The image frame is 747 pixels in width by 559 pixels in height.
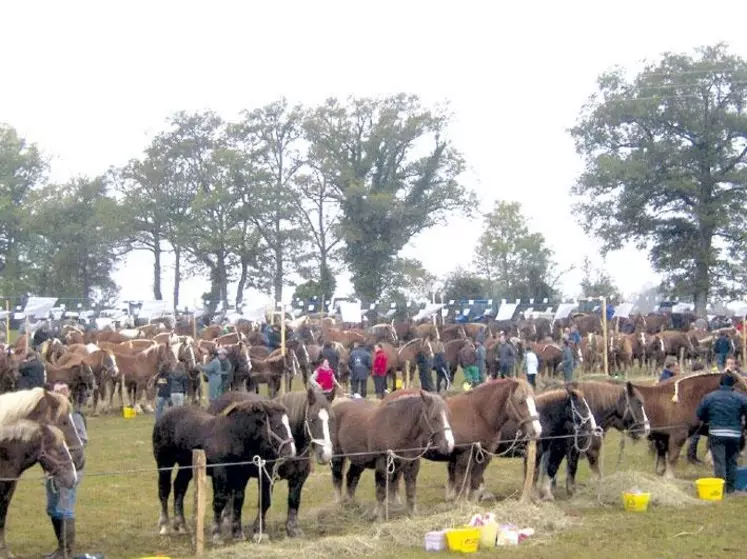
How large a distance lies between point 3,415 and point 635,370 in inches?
1216

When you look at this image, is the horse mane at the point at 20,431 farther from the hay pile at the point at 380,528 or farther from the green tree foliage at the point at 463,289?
the green tree foliage at the point at 463,289

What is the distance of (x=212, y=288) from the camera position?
201 ft

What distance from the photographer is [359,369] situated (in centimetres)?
2859

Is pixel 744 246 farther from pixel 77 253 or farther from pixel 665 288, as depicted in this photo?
pixel 77 253

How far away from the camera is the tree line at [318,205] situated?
→ 54312mm

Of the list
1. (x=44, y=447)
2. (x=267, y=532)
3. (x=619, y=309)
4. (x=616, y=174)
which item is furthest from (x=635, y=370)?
(x=44, y=447)

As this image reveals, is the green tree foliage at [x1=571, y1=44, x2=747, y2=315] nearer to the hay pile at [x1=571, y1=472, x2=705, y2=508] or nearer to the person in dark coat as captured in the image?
the person in dark coat

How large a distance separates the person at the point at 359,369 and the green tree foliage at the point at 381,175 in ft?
98.0

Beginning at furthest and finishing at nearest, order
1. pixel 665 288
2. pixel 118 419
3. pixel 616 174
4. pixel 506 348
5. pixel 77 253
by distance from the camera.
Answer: pixel 77 253
pixel 665 288
pixel 616 174
pixel 506 348
pixel 118 419

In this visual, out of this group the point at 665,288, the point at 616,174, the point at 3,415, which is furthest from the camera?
the point at 665,288

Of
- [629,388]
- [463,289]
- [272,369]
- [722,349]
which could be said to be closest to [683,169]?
[463,289]

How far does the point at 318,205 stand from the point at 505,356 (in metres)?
31.0

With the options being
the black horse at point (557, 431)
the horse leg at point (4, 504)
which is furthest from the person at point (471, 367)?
the horse leg at point (4, 504)

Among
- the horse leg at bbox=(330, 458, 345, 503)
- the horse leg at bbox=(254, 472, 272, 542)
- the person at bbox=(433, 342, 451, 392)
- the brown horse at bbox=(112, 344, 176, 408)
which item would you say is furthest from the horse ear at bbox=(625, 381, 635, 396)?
the brown horse at bbox=(112, 344, 176, 408)
